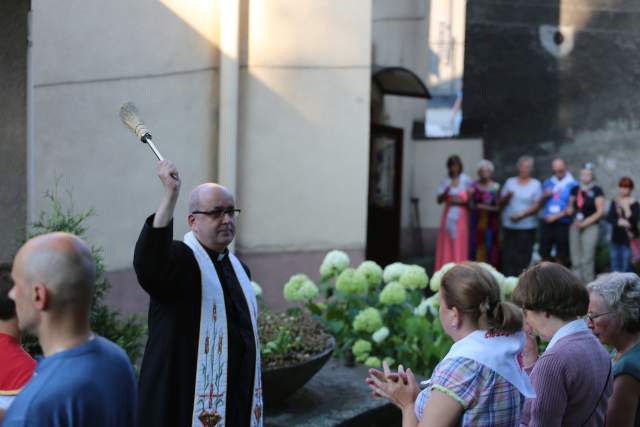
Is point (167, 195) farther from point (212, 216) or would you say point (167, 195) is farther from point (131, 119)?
point (131, 119)

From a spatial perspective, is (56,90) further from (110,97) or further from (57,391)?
(57,391)

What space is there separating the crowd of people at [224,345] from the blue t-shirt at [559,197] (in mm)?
8591

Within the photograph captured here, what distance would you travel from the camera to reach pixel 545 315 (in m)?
3.62

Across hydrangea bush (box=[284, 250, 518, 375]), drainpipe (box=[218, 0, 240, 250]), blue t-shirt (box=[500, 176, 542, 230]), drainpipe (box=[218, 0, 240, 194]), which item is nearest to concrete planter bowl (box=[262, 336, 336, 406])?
hydrangea bush (box=[284, 250, 518, 375])

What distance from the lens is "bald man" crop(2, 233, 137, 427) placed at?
229 cm

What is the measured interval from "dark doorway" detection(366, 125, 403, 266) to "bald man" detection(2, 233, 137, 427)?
36.8ft

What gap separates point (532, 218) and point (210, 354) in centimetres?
913

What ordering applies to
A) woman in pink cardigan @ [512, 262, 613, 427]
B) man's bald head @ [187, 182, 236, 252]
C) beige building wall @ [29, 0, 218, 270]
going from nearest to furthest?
woman in pink cardigan @ [512, 262, 613, 427]
man's bald head @ [187, 182, 236, 252]
beige building wall @ [29, 0, 218, 270]

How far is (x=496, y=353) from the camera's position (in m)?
3.30

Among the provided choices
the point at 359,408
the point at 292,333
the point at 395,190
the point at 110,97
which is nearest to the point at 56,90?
the point at 110,97

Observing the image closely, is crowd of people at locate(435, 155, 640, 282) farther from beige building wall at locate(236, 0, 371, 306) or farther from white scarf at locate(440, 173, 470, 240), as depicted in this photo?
beige building wall at locate(236, 0, 371, 306)

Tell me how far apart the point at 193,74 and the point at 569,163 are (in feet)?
25.6

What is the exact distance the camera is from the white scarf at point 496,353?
3.28m

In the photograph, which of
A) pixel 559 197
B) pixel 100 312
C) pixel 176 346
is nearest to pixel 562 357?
pixel 176 346
